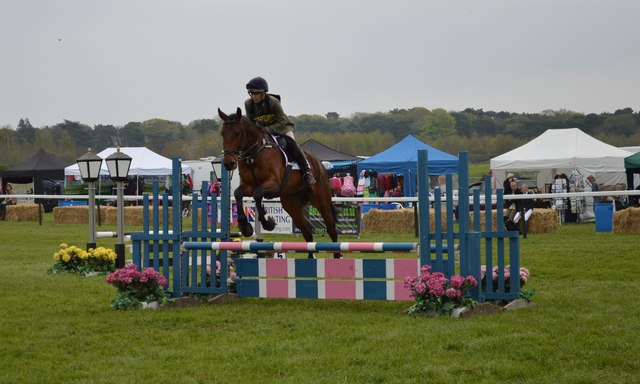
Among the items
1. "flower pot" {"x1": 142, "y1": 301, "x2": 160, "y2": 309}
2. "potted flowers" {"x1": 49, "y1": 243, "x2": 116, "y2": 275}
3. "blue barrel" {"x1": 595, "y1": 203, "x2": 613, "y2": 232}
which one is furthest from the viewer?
"blue barrel" {"x1": 595, "y1": 203, "x2": 613, "y2": 232}

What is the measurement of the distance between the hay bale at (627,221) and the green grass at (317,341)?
9.30 meters

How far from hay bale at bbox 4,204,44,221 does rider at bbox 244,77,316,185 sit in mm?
23364

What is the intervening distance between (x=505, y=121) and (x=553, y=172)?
1857cm

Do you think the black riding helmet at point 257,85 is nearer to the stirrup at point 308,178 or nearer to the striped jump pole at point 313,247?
the stirrup at point 308,178

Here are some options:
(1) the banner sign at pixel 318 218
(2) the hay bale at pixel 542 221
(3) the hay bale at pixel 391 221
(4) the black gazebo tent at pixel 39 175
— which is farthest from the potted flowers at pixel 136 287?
(4) the black gazebo tent at pixel 39 175

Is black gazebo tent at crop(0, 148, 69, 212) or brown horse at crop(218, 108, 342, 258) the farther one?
black gazebo tent at crop(0, 148, 69, 212)

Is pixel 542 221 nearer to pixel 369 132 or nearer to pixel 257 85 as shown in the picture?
pixel 257 85

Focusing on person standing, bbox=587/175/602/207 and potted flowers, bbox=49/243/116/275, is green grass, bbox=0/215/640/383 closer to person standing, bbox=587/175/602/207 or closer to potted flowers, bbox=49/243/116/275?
potted flowers, bbox=49/243/116/275

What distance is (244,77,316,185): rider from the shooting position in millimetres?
10039

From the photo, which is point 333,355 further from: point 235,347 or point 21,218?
point 21,218

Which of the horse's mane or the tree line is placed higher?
the tree line

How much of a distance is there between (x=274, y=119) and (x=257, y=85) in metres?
0.67

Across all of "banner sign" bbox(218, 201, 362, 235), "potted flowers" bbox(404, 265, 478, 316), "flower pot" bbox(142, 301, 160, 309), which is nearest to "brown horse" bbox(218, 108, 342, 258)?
"flower pot" bbox(142, 301, 160, 309)

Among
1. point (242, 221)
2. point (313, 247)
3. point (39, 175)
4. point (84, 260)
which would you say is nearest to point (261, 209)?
point (242, 221)
